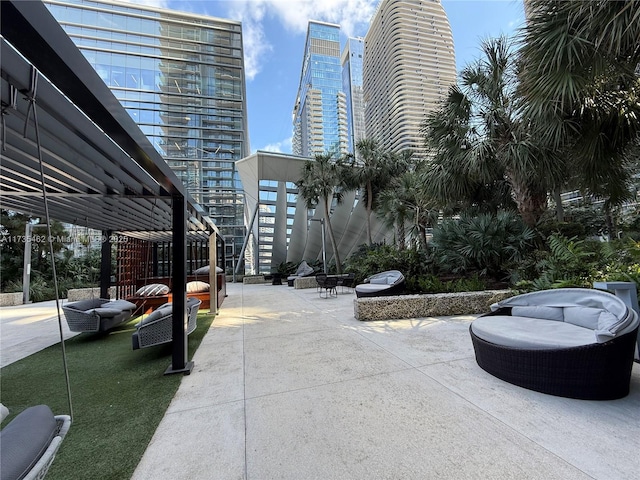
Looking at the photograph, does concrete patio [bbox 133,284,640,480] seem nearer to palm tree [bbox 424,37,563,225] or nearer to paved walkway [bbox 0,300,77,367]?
paved walkway [bbox 0,300,77,367]

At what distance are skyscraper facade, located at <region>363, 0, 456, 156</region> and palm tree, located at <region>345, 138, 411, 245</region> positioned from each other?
147 cm

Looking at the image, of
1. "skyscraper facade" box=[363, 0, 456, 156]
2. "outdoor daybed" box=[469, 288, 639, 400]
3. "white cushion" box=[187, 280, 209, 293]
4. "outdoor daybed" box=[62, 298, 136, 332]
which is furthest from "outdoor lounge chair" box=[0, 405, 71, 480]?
"skyscraper facade" box=[363, 0, 456, 156]

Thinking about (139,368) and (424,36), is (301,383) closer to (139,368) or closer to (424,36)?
(139,368)

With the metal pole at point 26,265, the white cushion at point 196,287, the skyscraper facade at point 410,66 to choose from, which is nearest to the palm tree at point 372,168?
the skyscraper facade at point 410,66

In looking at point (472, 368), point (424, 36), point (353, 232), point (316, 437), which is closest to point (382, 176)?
point (353, 232)

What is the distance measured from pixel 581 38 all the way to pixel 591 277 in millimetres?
3697

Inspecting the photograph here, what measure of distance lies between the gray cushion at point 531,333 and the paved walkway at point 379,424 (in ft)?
1.53

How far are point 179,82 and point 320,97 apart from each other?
17615 mm

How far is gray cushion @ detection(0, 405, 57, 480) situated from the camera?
3.48ft

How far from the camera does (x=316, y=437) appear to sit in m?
2.15

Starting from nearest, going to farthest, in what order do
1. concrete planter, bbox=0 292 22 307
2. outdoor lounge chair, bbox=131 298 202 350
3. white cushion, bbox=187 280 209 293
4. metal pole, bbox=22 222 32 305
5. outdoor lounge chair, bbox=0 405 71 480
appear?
outdoor lounge chair, bbox=0 405 71 480 → outdoor lounge chair, bbox=131 298 202 350 → white cushion, bbox=187 280 209 293 → metal pole, bbox=22 222 32 305 → concrete planter, bbox=0 292 22 307

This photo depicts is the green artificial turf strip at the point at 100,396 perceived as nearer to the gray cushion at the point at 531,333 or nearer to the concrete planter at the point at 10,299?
the gray cushion at the point at 531,333

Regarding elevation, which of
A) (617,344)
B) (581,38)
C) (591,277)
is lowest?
(617,344)

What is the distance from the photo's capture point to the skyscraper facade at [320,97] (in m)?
34.1
